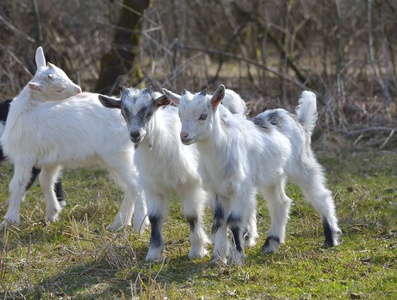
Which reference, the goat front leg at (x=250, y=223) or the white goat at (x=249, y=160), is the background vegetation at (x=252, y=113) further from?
the white goat at (x=249, y=160)

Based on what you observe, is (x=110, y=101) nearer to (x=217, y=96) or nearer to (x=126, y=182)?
(x=217, y=96)

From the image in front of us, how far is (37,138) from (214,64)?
9.05 metres

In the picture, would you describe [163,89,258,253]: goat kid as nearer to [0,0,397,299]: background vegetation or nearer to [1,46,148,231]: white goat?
[0,0,397,299]: background vegetation

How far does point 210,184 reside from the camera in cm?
482

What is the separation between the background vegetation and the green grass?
0.01 metres

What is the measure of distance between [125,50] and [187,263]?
6.12 metres

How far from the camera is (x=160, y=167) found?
195 inches

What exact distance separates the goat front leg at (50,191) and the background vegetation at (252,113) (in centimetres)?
12

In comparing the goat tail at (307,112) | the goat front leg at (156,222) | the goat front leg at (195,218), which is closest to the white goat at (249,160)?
the goat tail at (307,112)

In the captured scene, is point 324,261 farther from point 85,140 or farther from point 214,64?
point 214,64

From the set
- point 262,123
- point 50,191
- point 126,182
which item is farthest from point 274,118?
point 50,191

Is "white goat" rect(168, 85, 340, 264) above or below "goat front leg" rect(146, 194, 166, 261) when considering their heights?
above

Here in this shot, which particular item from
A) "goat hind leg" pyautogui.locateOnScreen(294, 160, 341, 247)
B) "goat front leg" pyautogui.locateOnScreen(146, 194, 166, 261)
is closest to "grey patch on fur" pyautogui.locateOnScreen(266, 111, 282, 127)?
"goat hind leg" pyautogui.locateOnScreen(294, 160, 341, 247)

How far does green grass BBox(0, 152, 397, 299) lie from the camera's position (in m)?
4.34
